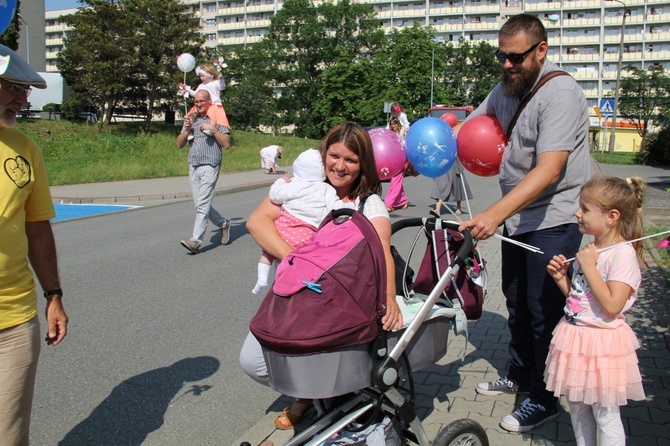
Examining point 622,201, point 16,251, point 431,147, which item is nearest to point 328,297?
point 16,251

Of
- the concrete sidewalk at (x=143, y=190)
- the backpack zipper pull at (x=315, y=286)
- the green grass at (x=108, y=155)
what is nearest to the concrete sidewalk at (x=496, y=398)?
the backpack zipper pull at (x=315, y=286)

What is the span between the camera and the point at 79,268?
7820mm

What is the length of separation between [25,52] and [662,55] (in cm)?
8290

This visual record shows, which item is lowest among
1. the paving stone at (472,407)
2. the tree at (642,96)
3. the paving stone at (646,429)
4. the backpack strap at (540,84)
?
the paving stone at (472,407)

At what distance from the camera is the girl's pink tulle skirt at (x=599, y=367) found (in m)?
2.81

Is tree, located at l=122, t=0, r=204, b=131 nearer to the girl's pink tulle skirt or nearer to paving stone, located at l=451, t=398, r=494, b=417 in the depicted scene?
paving stone, located at l=451, t=398, r=494, b=417

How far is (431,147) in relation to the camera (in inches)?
151

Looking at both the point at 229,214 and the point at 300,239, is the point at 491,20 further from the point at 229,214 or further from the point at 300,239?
the point at 300,239

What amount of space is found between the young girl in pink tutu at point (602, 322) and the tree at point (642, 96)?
5472 cm

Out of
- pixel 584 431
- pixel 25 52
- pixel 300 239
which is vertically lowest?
pixel 584 431

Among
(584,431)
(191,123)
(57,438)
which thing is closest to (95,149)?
(191,123)

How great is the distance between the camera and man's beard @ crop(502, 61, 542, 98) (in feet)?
10.9

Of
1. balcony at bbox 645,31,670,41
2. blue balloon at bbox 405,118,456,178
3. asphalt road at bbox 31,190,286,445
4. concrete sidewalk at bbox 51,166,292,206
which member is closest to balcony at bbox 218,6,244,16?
balcony at bbox 645,31,670,41

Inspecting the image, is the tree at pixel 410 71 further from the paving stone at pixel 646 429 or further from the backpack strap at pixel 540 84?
the paving stone at pixel 646 429
